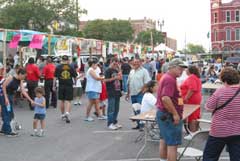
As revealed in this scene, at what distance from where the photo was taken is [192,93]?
9.68 metres

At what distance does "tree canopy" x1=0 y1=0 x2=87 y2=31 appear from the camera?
234ft

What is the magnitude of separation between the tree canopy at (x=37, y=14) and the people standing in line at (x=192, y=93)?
61.3 metres

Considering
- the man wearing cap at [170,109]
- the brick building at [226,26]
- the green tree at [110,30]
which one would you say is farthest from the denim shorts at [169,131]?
the green tree at [110,30]

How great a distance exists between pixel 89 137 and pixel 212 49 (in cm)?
9013

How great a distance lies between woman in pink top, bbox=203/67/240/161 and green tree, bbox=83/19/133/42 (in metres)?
92.7

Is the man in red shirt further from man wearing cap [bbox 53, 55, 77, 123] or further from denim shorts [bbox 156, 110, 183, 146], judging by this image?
denim shorts [bbox 156, 110, 183, 146]

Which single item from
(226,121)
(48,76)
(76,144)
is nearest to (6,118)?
(76,144)

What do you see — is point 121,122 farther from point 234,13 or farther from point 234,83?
point 234,13

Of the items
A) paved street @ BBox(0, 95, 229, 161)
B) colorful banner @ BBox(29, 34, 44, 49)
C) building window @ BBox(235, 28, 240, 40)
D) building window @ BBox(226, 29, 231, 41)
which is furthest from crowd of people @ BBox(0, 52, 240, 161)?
building window @ BBox(226, 29, 231, 41)

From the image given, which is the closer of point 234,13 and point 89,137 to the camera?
point 89,137

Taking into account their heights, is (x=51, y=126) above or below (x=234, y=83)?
below

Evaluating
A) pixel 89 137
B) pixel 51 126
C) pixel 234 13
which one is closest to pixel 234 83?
pixel 89 137

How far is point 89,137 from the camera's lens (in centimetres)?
1061

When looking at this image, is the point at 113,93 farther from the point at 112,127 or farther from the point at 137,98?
the point at 112,127
